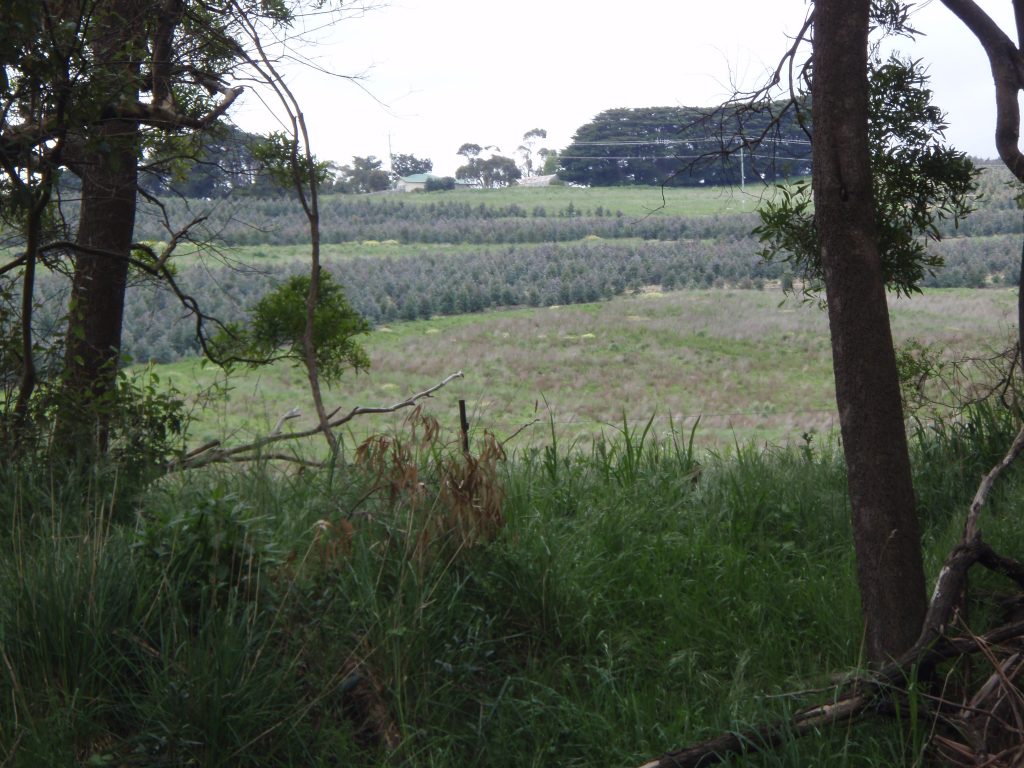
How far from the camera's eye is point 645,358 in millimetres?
14789

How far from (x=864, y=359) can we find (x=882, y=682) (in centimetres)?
95

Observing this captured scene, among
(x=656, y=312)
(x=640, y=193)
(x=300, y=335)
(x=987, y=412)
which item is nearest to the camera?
(x=987, y=412)

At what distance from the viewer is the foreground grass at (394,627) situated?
8.68ft

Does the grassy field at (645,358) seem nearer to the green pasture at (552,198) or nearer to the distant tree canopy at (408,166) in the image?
the green pasture at (552,198)

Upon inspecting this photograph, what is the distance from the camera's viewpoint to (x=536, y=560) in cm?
350

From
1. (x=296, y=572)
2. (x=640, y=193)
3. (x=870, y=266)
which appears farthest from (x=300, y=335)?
(x=640, y=193)

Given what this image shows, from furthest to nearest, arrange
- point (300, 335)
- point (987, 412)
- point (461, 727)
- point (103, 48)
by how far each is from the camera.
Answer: point (300, 335) < point (987, 412) < point (103, 48) < point (461, 727)

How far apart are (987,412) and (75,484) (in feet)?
14.6

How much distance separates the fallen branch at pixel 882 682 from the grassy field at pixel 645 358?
5484mm

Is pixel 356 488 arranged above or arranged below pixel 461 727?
above

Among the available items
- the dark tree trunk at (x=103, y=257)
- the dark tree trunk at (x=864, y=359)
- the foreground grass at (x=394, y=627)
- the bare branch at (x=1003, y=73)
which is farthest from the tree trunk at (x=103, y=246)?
the bare branch at (x=1003, y=73)

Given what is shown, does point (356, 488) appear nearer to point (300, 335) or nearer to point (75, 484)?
point (75, 484)

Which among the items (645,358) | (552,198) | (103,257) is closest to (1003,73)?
(103,257)

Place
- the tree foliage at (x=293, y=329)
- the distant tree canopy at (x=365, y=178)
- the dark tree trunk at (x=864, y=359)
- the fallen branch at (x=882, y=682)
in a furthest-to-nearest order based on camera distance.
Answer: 1. the distant tree canopy at (x=365, y=178)
2. the tree foliage at (x=293, y=329)
3. the dark tree trunk at (x=864, y=359)
4. the fallen branch at (x=882, y=682)
